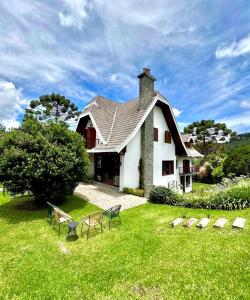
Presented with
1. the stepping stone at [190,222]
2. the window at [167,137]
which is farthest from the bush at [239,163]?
the stepping stone at [190,222]

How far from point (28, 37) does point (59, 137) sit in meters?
5.77

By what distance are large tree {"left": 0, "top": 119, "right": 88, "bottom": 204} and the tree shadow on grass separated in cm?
82

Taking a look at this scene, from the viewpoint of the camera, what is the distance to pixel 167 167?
22297mm

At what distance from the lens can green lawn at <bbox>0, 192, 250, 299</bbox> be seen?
4973 millimetres

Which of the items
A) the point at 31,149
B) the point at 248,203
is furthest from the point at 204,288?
the point at 31,149

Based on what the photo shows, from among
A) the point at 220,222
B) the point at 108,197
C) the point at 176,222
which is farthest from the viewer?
the point at 108,197

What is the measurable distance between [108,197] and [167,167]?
30.8 feet

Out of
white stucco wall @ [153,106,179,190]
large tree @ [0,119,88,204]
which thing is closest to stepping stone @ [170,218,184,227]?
large tree @ [0,119,88,204]

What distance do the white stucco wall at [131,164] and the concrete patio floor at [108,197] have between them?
130 cm

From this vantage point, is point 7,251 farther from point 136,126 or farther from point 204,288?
point 136,126

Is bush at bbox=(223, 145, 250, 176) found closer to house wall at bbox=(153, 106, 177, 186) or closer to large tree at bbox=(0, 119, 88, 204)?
house wall at bbox=(153, 106, 177, 186)

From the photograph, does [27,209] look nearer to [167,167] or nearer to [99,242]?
[99,242]

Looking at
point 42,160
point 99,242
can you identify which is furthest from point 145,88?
point 99,242

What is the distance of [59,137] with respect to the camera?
12367mm
